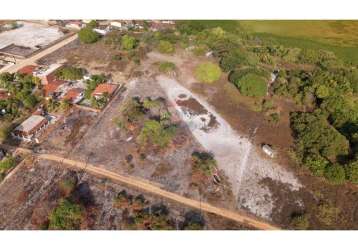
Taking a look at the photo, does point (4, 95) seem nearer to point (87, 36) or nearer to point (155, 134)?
point (87, 36)

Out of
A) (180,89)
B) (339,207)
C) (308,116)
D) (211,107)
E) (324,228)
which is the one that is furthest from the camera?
(180,89)

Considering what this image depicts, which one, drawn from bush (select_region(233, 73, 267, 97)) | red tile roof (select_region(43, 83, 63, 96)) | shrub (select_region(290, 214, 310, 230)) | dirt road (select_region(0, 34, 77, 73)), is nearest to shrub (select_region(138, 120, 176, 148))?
bush (select_region(233, 73, 267, 97))

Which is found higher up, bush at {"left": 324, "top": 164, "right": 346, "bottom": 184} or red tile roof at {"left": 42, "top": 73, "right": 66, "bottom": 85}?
bush at {"left": 324, "top": 164, "right": 346, "bottom": 184}

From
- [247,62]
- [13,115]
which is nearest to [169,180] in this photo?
[13,115]

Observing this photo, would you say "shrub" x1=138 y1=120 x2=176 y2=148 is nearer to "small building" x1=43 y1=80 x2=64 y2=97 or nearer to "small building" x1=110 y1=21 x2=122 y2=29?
"small building" x1=43 y1=80 x2=64 y2=97

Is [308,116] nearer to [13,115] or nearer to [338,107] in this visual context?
[338,107]

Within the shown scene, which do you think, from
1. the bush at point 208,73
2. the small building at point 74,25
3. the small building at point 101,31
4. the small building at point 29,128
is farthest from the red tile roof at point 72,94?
the small building at point 74,25

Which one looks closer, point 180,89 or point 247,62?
point 180,89
